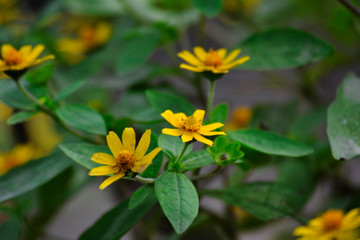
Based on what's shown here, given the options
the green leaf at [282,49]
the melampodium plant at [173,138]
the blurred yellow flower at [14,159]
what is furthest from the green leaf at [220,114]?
the blurred yellow flower at [14,159]

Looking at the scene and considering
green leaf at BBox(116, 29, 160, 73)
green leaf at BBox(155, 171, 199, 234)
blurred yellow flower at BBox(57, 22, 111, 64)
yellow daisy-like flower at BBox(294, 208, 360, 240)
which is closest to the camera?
green leaf at BBox(155, 171, 199, 234)

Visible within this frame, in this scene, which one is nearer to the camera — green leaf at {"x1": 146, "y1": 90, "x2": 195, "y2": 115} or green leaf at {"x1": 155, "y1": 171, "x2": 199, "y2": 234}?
green leaf at {"x1": 155, "y1": 171, "x2": 199, "y2": 234}

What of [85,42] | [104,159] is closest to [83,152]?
[104,159]

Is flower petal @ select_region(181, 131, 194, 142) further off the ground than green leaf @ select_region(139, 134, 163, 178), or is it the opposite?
flower petal @ select_region(181, 131, 194, 142)

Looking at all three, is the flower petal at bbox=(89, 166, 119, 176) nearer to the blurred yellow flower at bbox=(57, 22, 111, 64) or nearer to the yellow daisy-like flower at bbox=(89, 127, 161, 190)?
the yellow daisy-like flower at bbox=(89, 127, 161, 190)

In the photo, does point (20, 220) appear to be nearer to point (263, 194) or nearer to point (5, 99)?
point (5, 99)

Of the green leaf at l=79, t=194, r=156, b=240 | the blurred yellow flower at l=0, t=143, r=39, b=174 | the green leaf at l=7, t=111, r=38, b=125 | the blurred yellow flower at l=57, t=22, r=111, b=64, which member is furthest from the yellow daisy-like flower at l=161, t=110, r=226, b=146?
the blurred yellow flower at l=57, t=22, r=111, b=64
